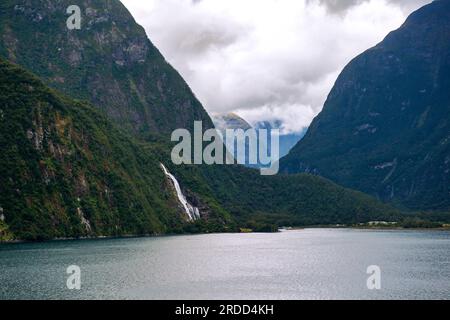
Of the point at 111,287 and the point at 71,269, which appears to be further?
the point at 71,269

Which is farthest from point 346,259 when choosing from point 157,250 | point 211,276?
point 157,250

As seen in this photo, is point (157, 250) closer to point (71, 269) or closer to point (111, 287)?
point (71, 269)

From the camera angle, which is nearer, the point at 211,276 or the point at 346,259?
the point at 211,276
